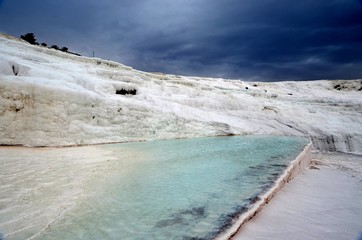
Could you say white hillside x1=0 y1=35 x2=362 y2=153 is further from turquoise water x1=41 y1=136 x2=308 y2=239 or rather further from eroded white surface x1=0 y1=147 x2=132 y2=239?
turquoise water x1=41 y1=136 x2=308 y2=239

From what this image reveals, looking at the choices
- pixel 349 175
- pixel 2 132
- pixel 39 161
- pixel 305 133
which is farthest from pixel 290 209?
pixel 305 133

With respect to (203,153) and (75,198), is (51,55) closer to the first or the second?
(203,153)

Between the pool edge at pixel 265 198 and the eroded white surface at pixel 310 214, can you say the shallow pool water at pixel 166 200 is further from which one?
the eroded white surface at pixel 310 214

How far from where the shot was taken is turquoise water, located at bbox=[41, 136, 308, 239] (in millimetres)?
2922

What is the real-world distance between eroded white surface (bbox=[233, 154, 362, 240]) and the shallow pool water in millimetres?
304

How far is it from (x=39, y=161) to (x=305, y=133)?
46.9ft

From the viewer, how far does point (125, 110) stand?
11727mm

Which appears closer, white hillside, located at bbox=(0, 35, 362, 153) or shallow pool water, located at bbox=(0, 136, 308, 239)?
shallow pool water, located at bbox=(0, 136, 308, 239)

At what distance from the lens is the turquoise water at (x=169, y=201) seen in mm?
2922

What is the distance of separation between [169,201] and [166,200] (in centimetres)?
7

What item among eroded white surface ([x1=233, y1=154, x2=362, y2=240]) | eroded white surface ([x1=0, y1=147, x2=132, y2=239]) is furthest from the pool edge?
eroded white surface ([x1=0, y1=147, x2=132, y2=239])

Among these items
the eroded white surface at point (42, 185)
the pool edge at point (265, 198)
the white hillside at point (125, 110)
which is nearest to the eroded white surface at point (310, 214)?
the pool edge at point (265, 198)

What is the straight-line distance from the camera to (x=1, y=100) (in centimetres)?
854

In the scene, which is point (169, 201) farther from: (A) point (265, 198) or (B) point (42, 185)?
(B) point (42, 185)
